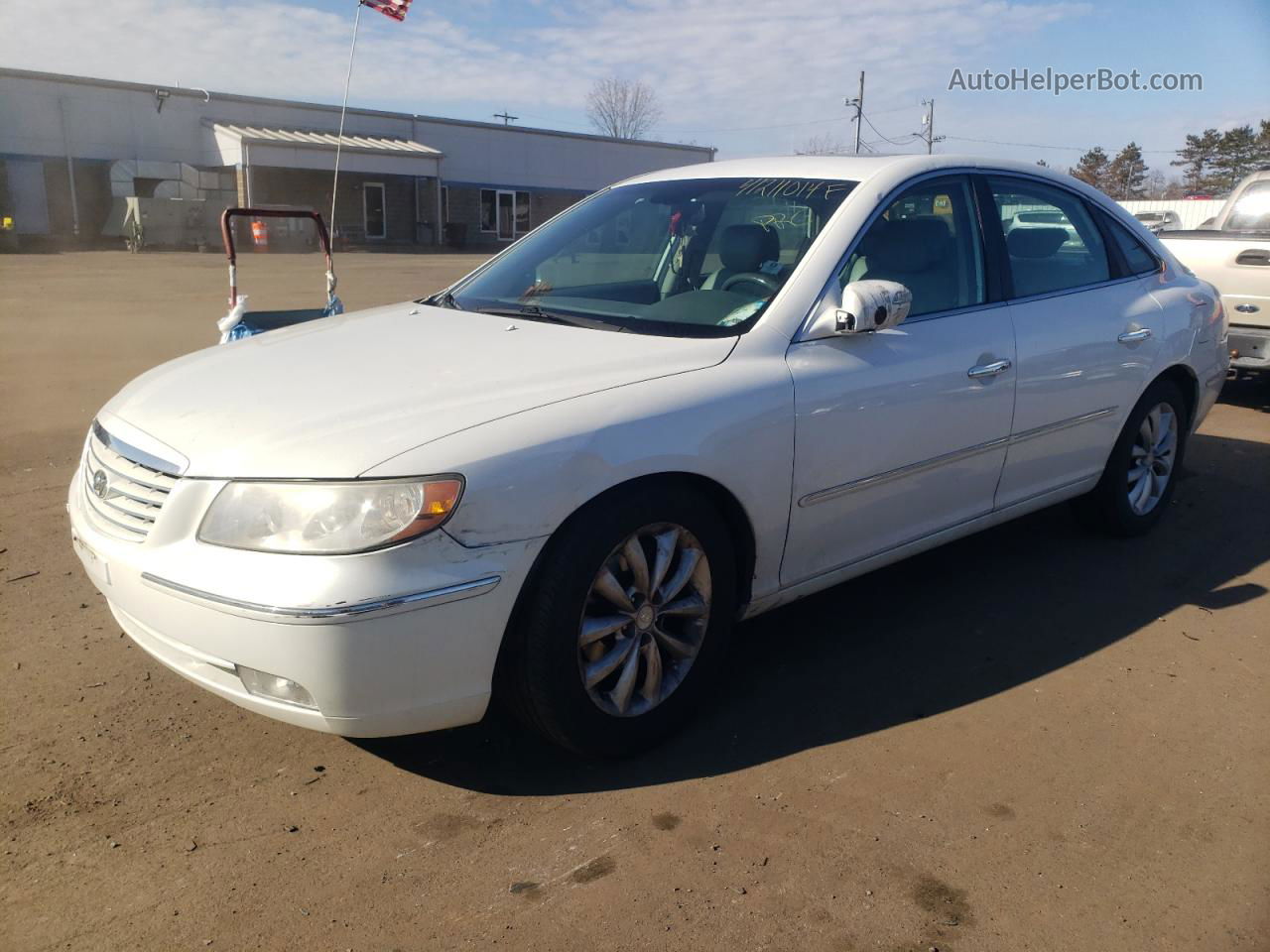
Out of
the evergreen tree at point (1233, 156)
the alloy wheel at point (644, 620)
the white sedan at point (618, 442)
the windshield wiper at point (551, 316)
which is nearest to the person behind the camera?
the white sedan at point (618, 442)

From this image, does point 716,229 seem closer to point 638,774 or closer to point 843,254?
point 843,254

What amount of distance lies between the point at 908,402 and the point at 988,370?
0.48m

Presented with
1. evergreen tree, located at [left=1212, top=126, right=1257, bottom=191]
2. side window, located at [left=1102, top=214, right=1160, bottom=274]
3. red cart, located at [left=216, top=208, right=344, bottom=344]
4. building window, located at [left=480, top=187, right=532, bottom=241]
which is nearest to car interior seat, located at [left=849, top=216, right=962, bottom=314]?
side window, located at [left=1102, top=214, right=1160, bottom=274]

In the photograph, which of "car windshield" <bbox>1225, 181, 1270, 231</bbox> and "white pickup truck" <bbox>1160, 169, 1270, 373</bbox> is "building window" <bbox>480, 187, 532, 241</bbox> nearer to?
"car windshield" <bbox>1225, 181, 1270, 231</bbox>

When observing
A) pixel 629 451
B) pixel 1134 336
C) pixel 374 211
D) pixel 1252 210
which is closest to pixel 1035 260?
pixel 1134 336

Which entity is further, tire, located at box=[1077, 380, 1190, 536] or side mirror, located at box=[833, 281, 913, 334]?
tire, located at box=[1077, 380, 1190, 536]

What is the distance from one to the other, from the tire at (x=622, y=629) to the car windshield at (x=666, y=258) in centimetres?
71

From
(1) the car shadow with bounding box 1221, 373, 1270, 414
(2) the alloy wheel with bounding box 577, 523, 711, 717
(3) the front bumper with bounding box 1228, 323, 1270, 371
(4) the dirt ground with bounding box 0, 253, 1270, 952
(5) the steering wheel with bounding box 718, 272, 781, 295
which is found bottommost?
(4) the dirt ground with bounding box 0, 253, 1270, 952

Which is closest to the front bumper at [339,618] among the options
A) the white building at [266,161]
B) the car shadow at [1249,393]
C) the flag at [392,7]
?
the car shadow at [1249,393]

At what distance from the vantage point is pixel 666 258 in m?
4.01

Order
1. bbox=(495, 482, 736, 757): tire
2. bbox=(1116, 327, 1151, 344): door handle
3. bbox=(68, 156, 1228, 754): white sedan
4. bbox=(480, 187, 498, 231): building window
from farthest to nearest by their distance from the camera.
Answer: bbox=(480, 187, 498, 231): building window < bbox=(1116, 327, 1151, 344): door handle < bbox=(495, 482, 736, 757): tire < bbox=(68, 156, 1228, 754): white sedan

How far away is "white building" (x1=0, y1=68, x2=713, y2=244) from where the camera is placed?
1194 inches

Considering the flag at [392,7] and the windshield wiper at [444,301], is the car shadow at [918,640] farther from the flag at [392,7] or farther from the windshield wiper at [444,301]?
the flag at [392,7]

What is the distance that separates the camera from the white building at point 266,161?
3033cm
